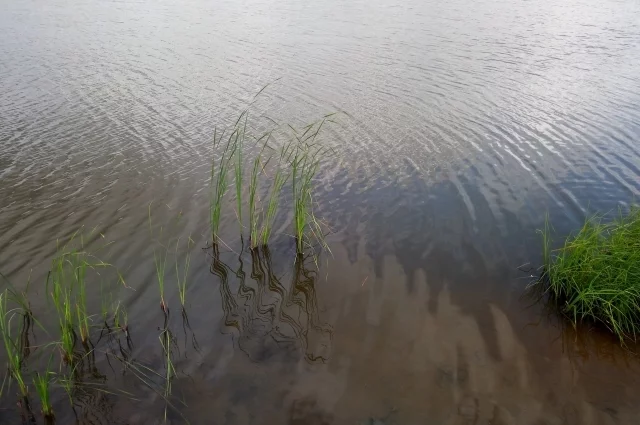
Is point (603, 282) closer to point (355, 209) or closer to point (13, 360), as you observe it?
point (355, 209)

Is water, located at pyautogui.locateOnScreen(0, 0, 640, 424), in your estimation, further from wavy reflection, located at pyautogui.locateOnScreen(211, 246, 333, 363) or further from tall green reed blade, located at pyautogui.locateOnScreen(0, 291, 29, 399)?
tall green reed blade, located at pyautogui.locateOnScreen(0, 291, 29, 399)

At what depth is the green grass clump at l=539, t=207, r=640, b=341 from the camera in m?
4.76

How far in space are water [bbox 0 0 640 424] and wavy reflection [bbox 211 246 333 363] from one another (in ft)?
0.09

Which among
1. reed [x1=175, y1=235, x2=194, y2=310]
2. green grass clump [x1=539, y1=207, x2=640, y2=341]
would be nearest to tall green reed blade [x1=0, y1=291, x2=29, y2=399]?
reed [x1=175, y1=235, x2=194, y2=310]

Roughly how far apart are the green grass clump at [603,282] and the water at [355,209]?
24 centimetres

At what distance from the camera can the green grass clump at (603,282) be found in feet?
15.6

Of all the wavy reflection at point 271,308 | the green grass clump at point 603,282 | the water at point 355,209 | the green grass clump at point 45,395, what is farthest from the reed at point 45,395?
the green grass clump at point 603,282

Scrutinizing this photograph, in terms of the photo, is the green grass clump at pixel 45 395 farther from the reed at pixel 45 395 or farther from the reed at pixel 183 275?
the reed at pixel 183 275

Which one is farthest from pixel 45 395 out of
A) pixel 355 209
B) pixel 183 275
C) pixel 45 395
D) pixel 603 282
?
pixel 603 282

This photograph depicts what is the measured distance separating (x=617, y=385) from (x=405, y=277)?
87.7 inches

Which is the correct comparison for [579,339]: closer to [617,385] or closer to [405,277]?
[617,385]

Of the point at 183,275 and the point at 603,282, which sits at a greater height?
the point at 603,282

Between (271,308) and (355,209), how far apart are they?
7.78 feet

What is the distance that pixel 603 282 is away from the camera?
4.92m
